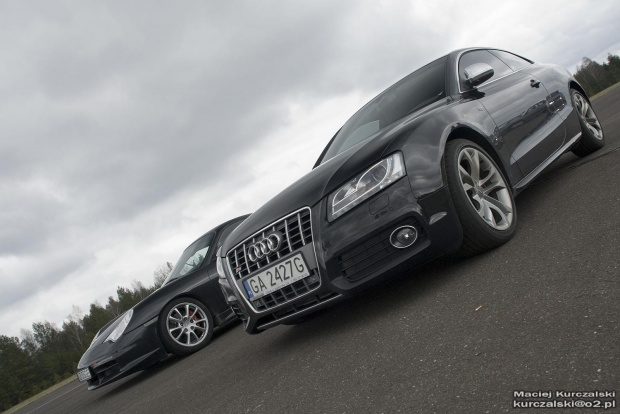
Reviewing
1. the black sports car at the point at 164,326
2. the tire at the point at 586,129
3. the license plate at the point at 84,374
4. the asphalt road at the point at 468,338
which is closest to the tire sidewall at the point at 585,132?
the tire at the point at 586,129

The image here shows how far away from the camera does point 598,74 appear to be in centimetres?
9950

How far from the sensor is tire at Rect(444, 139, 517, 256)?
3166 millimetres

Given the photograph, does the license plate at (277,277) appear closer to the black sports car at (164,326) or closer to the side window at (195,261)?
the black sports car at (164,326)

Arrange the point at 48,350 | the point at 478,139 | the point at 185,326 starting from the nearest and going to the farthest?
the point at 478,139 < the point at 185,326 < the point at 48,350

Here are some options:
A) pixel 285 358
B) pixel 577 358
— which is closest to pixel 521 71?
pixel 285 358

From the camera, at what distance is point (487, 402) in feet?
5.50

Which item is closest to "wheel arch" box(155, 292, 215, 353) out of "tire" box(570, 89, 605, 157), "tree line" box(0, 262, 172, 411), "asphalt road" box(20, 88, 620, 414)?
"asphalt road" box(20, 88, 620, 414)

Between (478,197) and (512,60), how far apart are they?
2603 mm

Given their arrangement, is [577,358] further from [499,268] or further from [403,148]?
[403,148]

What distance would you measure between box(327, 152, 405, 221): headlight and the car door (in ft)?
4.05

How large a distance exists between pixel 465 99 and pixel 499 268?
1487mm

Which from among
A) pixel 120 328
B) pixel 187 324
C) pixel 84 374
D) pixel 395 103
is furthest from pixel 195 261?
pixel 395 103

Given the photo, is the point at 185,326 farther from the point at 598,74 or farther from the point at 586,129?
the point at 598,74

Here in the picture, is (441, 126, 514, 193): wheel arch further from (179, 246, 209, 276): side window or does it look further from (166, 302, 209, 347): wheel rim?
(179, 246, 209, 276): side window
